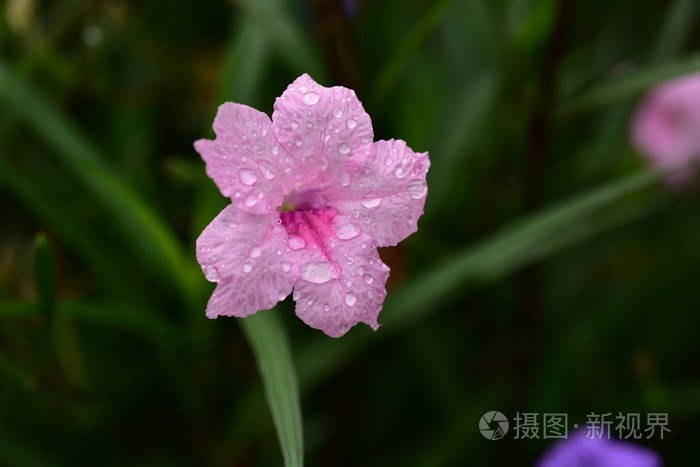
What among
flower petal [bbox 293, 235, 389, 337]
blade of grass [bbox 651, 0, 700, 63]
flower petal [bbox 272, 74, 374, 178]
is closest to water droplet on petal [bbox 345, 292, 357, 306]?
flower petal [bbox 293, 235, 389, 337]

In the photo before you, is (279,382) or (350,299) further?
(279,382)

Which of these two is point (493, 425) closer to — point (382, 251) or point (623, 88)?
point (382, 251)

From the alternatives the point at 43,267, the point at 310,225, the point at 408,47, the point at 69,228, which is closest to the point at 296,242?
the point at 310,225

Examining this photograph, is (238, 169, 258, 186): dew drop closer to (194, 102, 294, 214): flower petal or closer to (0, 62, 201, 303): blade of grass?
(194, 102, 294, 214): flower petal

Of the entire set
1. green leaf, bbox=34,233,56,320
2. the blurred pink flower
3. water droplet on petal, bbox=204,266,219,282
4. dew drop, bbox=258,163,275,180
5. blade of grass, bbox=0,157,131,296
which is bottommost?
the blurred pink flower

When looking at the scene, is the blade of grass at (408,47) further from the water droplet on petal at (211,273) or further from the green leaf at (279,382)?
the water droplet on petal at (211,273)

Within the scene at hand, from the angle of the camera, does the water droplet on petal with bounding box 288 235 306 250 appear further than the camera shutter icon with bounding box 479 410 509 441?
No

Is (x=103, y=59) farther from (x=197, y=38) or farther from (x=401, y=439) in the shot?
(x=401, y=439)

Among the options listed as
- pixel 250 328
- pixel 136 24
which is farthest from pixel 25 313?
pixel 136 24
